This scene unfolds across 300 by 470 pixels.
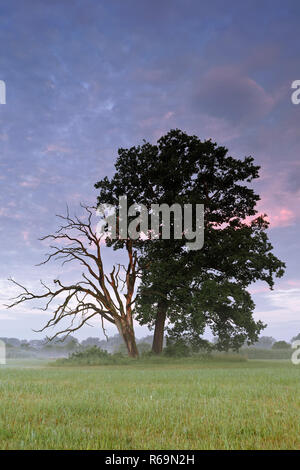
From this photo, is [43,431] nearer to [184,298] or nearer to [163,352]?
[184,298]

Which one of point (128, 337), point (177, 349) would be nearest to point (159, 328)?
point (177, 349)

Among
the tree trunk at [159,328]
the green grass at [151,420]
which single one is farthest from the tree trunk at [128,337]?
the green grass at [151,420]

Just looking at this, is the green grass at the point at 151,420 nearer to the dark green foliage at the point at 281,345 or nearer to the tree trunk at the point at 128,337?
the tree trunk at the point at 128,337

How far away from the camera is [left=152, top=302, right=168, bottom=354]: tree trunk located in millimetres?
35531

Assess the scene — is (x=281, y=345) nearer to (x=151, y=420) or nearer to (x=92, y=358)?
(x=92, y=358)

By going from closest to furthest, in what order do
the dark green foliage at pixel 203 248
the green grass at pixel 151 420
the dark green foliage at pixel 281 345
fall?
the green grass at pixel 151 420
the dark green foliage at pixel 203 248
the dark green foliage at pixel 281 345

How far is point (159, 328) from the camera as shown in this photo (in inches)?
1406

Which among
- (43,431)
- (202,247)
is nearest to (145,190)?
(202,247)

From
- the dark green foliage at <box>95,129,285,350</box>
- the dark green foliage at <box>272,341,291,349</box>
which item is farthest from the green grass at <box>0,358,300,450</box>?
the dark green foliage at <box>272,341,291,349</box>

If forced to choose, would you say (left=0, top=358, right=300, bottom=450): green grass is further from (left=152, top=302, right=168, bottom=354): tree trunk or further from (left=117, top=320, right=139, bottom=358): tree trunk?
(left=117, top=320, right=139, bottom=358): tree trunk

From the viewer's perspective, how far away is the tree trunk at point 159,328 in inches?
1399

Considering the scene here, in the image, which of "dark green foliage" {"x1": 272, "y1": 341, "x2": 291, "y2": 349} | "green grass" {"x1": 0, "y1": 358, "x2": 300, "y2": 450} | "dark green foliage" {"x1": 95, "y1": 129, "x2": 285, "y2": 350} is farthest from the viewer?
"dark green foliage" {"x1": 272, "y1": 341, "x2": 291, "y2": 349}

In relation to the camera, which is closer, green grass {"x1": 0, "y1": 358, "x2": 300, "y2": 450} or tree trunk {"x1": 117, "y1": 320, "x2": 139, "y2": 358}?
green grass {"x1": 0, "y1": 358, "x2": 300, "y2": 450}
